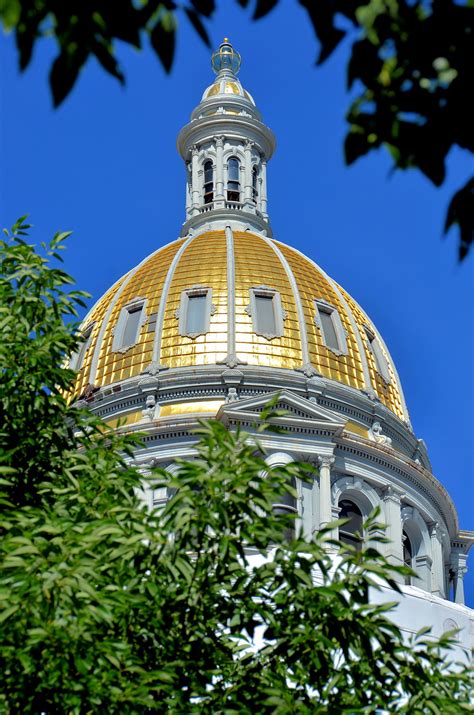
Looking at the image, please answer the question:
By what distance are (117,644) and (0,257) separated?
29.5 ft

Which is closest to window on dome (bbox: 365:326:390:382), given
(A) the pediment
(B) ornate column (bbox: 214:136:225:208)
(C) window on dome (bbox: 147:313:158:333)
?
(A) the pediment

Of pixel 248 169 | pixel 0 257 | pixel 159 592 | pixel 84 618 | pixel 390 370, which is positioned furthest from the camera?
pixel 248 169

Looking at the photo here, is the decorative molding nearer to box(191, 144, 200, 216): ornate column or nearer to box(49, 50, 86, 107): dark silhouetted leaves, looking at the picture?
box(191, 144, 200, 216): ornate column

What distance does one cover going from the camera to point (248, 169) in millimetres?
72000

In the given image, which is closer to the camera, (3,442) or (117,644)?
(117,644)

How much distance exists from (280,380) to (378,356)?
7.18 meters

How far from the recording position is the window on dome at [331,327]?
197 ft

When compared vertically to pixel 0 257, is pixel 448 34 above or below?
below

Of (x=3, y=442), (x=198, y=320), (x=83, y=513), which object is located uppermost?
(x=198, y=320)

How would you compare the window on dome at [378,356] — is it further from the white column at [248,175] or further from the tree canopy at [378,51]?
the tree canopy at [378,51]

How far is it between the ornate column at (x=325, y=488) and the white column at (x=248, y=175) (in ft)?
65.1

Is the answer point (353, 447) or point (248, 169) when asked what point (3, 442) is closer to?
point (353, 447)

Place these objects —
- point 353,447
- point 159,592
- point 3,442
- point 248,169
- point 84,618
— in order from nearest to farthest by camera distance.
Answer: point 84,618 → point 159,592 → point 3,442 → point 353,447 → point 248,169

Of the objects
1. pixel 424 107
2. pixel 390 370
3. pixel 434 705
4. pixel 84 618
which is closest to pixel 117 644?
pixel 84 618
